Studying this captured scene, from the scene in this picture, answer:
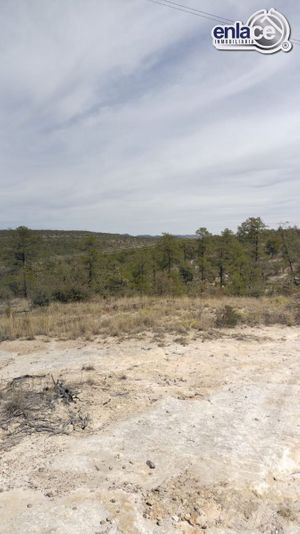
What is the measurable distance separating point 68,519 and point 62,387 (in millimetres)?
2784

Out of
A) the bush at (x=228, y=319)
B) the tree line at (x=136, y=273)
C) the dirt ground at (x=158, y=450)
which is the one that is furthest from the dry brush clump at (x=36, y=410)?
the tree line at (x=136, y=273)

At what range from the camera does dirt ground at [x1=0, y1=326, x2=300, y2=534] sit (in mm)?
3229

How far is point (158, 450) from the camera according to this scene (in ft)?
14.0

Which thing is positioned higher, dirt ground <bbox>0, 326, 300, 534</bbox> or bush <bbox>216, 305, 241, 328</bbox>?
bush <bbox>216, 305, 241, 328</bbox>

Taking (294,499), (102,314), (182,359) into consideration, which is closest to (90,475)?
(294,499)

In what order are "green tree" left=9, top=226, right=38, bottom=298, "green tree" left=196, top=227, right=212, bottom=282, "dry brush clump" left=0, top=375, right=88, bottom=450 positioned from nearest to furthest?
1. "dry brush clump" left=0, top=375, right=88, bottom=450
2. "green tree" left=9, top=226, right=38, bottom=298
3. "green tree" left=196, top=227, right=212, bottom=282

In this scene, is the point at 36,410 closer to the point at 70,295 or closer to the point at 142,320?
the point at 142,320

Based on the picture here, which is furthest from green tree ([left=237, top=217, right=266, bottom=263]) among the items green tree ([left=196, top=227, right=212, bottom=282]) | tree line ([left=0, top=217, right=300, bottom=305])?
green tree ([left=196, top=227, right=212, bottom=282])

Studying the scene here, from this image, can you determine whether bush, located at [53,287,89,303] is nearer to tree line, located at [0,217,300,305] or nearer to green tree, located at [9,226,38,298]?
tree line, located at [0,217,300,305]

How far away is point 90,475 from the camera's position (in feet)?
12.4

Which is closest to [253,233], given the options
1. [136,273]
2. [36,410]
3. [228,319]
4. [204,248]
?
[204,248]

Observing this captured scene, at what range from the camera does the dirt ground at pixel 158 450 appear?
3.23 m

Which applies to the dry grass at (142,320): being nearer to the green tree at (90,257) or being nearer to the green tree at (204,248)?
the green tree at (90,257)

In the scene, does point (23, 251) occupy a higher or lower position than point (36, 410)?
higher
